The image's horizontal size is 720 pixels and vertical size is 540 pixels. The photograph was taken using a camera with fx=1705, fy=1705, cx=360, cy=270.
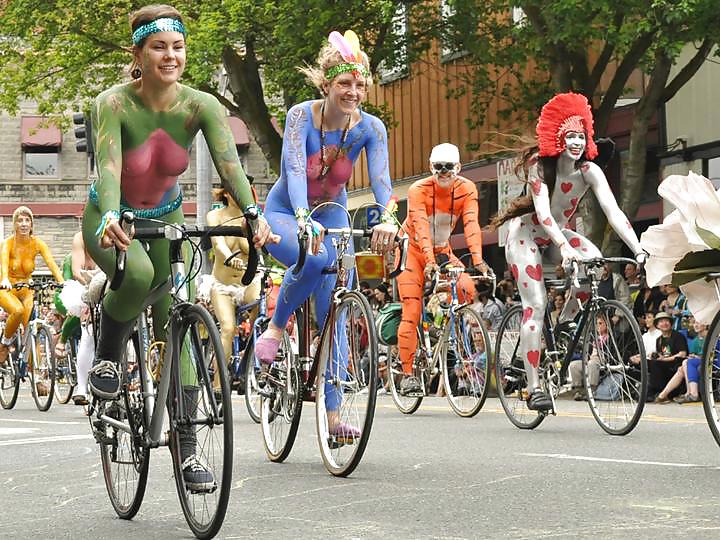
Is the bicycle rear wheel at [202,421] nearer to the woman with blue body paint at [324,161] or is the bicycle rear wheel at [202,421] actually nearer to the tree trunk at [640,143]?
the woman with blue body paint at [324,161]

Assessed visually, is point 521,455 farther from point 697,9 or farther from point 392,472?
point 697,9

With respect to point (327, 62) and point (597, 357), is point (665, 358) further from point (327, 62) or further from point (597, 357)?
point (327, 62)

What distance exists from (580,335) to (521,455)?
6.27ft

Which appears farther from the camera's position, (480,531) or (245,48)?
(245,48)

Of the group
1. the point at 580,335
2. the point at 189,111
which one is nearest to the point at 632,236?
the point at 580,335

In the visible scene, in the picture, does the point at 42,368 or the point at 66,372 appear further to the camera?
the point at 42,368

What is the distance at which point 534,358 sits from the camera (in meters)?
11.4

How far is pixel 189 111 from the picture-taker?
7098mm

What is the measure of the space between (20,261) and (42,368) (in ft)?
4.14

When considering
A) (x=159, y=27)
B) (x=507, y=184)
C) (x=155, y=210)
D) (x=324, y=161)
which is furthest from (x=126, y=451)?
(x=507, y=184)

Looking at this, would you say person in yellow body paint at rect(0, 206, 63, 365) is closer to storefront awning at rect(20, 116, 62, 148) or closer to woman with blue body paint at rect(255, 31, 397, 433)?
woman with blue body paint at rect(255, 31, 397, 433)

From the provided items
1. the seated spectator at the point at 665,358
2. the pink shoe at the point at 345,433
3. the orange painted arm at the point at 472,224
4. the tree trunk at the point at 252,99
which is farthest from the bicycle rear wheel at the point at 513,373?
the tree trunk at the point at 252,99

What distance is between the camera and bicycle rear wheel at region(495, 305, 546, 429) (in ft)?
38.6

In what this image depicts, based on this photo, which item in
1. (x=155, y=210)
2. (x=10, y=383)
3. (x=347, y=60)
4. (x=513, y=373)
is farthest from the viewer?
(x=10, y=383)
